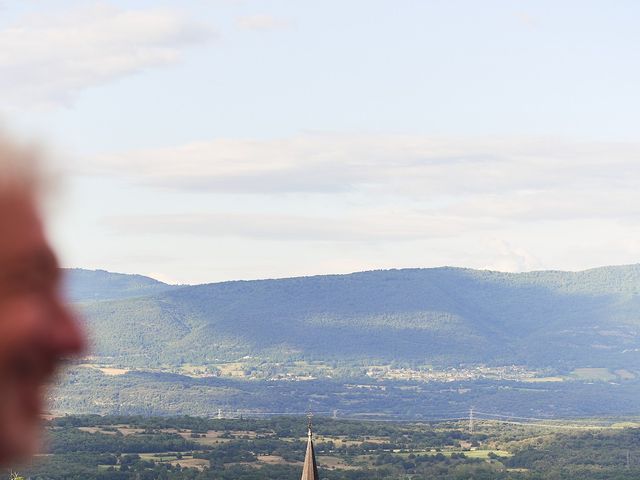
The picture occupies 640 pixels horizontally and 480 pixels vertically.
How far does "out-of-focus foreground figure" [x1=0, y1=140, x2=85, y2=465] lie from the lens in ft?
9.14

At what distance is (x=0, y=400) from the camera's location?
2771 mm

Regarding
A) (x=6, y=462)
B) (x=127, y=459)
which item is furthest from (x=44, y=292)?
(x=127, y=459)

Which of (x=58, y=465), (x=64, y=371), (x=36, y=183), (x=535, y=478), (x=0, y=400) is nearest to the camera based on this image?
(x=0, y=400)

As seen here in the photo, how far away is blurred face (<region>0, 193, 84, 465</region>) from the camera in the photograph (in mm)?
2783

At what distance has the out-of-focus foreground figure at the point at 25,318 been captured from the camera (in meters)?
2.79

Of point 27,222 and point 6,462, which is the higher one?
point 27,222

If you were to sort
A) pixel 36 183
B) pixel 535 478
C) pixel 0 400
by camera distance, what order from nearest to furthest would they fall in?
pixel 0 400 → pixel 36 183 → pixel 535 478

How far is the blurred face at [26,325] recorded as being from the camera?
2.78 meters

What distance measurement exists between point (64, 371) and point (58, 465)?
7088 inches

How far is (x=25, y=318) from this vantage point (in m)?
2.79

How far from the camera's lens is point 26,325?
2.80 m

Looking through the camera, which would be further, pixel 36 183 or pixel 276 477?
pixel 276 477

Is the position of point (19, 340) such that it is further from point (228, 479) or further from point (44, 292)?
point (228, 479)

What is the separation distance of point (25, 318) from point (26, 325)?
0.02 m
